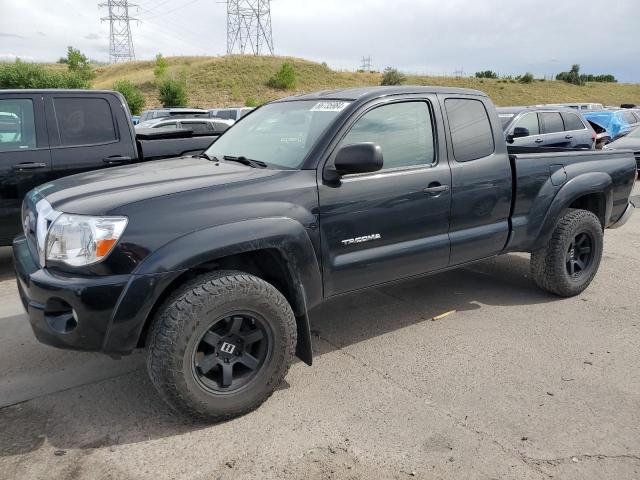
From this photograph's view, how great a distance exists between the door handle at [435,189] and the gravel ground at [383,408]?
112 cm

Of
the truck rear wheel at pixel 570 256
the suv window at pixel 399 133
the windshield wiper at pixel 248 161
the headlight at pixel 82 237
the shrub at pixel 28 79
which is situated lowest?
the truck rear wheel at pixel 570 256

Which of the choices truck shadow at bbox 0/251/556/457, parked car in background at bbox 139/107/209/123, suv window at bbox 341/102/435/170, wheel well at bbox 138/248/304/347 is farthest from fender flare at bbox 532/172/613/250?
parked car in background at bbox 139/107/209/123

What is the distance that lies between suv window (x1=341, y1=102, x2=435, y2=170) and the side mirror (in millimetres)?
288

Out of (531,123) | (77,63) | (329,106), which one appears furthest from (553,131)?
(77,63)

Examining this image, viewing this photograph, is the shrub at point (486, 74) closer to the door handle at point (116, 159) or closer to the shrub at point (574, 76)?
the shrub at point (574, 76)

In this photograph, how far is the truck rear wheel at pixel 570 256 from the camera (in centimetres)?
453

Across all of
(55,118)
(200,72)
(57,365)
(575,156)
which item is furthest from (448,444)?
(200,72)

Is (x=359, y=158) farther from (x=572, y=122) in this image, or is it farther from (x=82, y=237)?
(x=572, y=122)

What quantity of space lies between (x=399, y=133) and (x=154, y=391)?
2.34m

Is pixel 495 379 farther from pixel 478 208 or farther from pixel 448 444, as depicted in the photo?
pixel 478 208

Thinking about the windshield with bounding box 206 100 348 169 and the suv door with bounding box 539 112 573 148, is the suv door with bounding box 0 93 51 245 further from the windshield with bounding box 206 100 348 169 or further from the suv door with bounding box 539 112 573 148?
the suv door with bounding box 539 112 573 148

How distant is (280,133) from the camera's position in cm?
366

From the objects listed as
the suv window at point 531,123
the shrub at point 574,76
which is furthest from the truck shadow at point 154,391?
the shrub at point 574,76

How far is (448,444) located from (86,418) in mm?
1986
